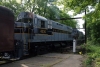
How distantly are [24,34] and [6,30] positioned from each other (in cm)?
357

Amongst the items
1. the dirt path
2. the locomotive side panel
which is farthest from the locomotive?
the dirt path

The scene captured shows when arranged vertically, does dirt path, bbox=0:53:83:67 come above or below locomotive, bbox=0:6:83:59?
below

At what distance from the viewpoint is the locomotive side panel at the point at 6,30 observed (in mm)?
10016

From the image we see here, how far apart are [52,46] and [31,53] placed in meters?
5.12

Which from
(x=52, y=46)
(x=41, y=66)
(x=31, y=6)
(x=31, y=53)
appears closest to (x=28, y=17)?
(x=31, y=53)

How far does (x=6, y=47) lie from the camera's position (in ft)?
33.9

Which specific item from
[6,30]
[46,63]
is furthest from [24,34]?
[6,30]

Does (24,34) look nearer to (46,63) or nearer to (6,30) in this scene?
(46,63)

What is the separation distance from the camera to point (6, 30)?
1041 centimetres

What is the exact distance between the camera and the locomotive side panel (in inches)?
394

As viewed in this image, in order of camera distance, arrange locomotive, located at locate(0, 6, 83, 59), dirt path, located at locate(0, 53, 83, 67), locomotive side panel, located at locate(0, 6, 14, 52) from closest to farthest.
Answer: locomotive side panel, located at locate(0, 6, 14, 52)
locomotive, located at locate(0, 6, 83, 59)
dirt path, located at locate(0, 53, 83, 67)

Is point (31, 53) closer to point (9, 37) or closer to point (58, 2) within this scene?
point (9, 37)

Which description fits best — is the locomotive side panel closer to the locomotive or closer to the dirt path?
the locomotive

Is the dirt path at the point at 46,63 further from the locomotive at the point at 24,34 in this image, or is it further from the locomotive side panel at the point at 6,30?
the locomotive side panel at the point at 6,30
